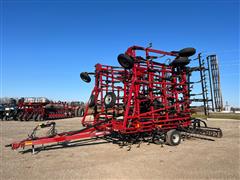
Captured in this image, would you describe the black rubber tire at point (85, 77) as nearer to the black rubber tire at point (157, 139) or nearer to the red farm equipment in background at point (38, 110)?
the black rubber tire at point (157, 139)

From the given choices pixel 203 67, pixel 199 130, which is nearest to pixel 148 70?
pixel 203 67

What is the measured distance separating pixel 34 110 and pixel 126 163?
17105mm

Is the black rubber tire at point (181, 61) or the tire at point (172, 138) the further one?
the black rubber tire at point (181, 61)

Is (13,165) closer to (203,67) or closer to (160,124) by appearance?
(160,124)

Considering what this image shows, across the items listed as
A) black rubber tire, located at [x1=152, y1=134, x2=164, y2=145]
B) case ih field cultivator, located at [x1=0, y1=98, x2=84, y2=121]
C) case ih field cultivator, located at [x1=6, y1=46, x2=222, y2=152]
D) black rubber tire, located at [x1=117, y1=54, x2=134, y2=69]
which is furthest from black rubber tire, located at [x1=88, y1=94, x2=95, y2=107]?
case ih field cultivator, located at [x1=0, y1=98, x2=84, y2=121]

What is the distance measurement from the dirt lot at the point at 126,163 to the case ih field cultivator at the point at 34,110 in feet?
44.1

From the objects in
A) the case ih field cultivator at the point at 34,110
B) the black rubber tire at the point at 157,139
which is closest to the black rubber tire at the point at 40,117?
the case ih field cultivator at the point at 34,110

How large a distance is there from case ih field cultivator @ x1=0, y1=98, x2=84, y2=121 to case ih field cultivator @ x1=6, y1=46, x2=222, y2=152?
12.0 metres

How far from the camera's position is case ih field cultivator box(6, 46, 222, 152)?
749 centimetres

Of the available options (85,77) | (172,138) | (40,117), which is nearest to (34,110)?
(40,117)

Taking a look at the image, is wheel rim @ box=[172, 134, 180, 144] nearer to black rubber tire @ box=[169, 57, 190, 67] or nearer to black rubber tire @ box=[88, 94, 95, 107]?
black rubber tire @ box=[169, 57, 190, 67]

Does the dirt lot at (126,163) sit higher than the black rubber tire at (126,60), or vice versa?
the black rubber tire at (126,60)

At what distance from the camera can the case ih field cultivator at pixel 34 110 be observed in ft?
65.8

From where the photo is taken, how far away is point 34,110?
20.2 m
